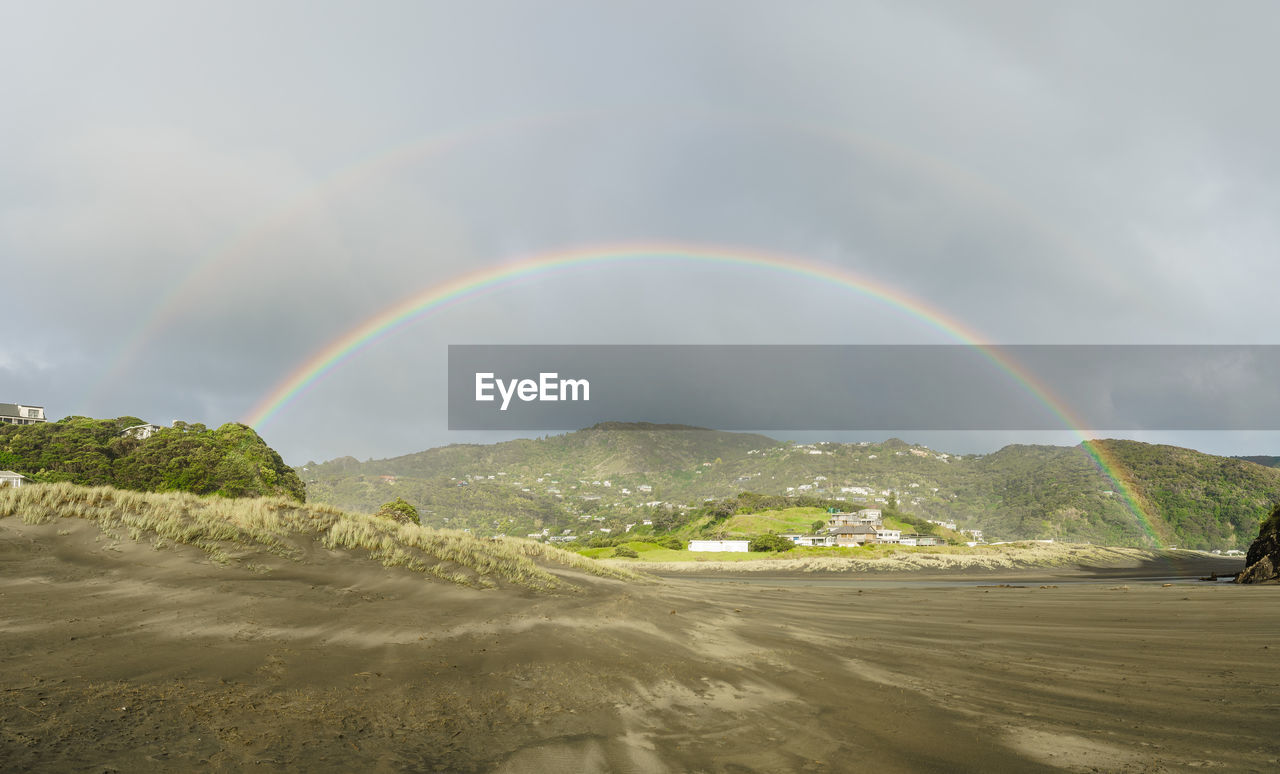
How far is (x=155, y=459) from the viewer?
204ft

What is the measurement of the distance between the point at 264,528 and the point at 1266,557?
47726 millimetres

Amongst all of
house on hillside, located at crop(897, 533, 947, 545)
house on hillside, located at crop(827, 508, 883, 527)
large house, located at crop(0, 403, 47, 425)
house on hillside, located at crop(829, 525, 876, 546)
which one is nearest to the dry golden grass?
house on hillside, located at crop(829, 525, 876, 546)

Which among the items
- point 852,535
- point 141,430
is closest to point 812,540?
point 852,535

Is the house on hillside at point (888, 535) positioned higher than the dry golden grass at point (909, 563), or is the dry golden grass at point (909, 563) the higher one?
the dry golden grass at point (909, 563)

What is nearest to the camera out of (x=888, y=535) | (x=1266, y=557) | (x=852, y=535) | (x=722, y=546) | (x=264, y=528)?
(x=264, y=528)

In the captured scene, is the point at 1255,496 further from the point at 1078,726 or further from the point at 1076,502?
the point at 1078,726

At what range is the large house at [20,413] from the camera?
397 ft

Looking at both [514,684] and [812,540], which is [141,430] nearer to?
[514,684]

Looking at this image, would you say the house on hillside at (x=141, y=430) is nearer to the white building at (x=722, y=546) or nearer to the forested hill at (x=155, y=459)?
the forested hill at (x=155, y=459)

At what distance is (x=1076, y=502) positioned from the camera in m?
161

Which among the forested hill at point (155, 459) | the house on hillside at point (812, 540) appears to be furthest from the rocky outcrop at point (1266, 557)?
the house on hillside at point (812, 540)

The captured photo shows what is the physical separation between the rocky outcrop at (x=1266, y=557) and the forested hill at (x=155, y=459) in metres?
68.6

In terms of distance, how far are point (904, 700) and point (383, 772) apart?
7159 millimetres

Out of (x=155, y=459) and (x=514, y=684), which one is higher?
(x=155, y=459)
